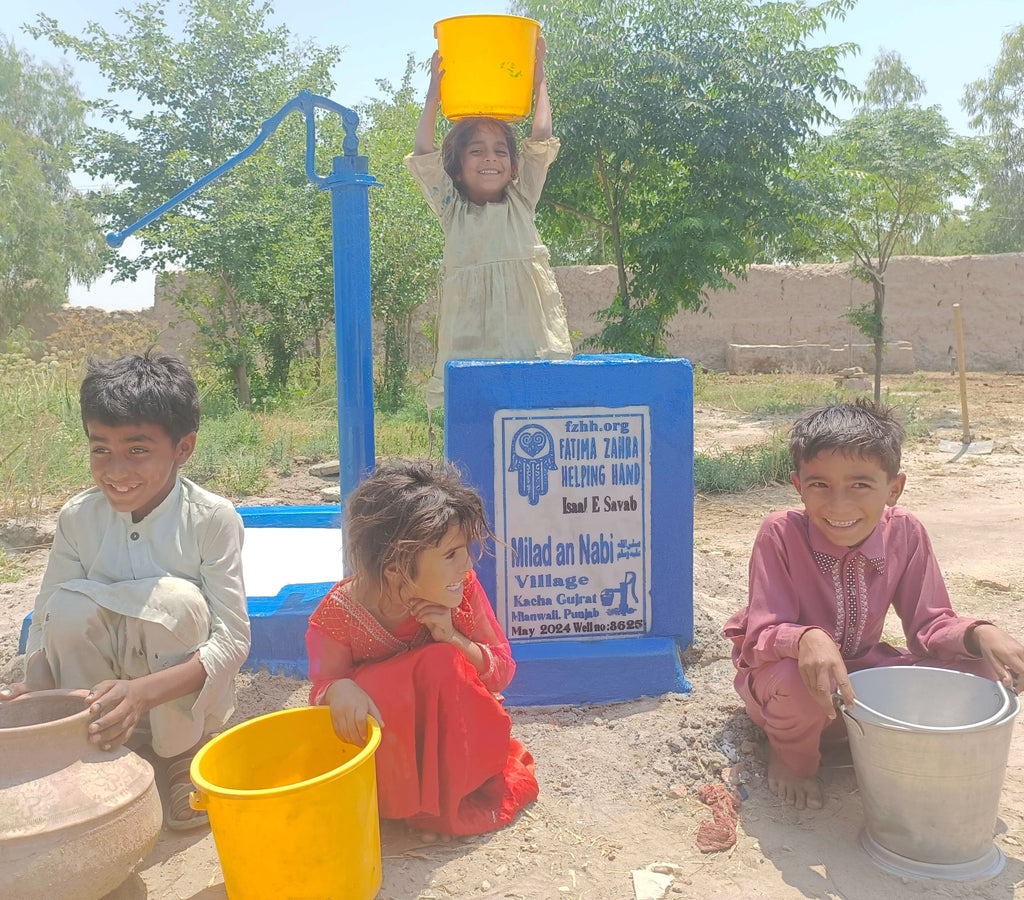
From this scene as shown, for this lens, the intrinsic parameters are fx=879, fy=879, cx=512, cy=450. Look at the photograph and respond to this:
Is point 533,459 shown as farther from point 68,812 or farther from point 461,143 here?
point 68,812

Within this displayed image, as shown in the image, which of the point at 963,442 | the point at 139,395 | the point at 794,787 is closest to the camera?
the point at 139,395

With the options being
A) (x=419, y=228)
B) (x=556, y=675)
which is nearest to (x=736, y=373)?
(x=419, y=228)

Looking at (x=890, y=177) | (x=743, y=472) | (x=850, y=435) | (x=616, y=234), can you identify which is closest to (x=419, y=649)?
(x=850, y=435)

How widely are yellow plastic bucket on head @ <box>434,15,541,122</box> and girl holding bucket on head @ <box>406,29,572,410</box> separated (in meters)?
0.16

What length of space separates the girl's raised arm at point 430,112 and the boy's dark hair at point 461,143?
0.20ft

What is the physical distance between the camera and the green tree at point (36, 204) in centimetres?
1759

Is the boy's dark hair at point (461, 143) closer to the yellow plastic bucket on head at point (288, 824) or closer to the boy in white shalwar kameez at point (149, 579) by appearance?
the boy in white shalwar kameez at point (149, 579)

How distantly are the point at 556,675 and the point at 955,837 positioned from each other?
1.13m

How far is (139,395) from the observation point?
1917mm

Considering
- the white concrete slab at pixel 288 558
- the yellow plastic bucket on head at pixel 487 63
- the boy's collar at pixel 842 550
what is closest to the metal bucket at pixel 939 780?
the boy's collar at pixel 842 550

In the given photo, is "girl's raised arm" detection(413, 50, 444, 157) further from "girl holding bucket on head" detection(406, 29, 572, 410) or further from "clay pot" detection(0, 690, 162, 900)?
"clay pot" detection(0, 690, 162, 900)

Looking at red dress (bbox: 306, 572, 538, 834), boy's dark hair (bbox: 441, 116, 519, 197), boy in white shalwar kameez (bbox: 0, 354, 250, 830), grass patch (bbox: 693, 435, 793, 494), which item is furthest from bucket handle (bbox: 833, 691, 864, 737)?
grass patch (bbox: 693, 435, 793, 494)

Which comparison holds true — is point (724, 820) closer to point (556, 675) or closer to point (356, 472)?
point (556, 675)

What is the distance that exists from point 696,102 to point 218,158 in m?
7.13
